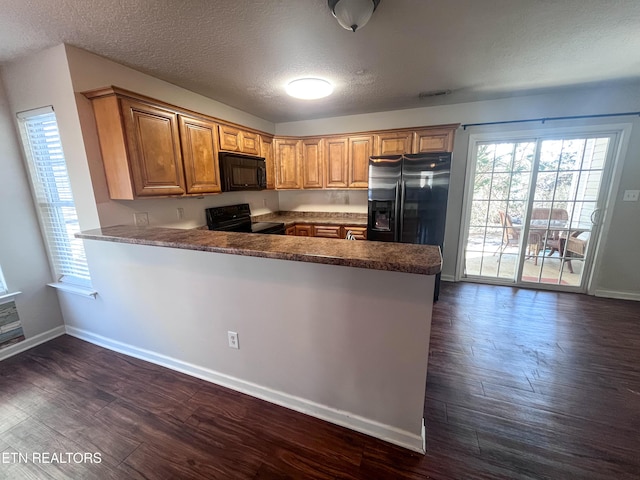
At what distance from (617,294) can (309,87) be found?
14.6ft

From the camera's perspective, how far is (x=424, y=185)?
300 cm

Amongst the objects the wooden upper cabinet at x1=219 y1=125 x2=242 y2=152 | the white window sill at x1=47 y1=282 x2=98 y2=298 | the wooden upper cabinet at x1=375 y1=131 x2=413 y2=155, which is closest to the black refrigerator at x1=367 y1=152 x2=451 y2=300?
the wooden upper cabinet at x1=375 y1=131 x2=413 y2=155

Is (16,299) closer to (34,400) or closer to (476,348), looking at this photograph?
(34,400)

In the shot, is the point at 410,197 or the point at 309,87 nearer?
the point at 309,87

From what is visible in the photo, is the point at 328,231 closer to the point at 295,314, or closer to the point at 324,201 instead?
the point at 324,201

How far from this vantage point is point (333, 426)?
1.52 m

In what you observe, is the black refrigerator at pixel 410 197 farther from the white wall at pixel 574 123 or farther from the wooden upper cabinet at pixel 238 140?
the wooden upper cabinet at pixel 238 140

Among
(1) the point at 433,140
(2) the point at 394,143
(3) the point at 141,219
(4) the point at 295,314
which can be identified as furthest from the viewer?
(2) the point at 394,143

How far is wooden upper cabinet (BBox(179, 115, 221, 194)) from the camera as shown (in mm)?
2417

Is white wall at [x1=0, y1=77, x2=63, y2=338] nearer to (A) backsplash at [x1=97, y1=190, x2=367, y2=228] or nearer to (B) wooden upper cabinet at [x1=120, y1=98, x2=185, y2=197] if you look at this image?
(A) backsplash at [x1=97, y1=190, x2=367, y2=228]

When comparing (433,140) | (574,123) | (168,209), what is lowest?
(168,209)

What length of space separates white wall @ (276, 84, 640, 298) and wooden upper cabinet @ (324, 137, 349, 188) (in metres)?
0.54

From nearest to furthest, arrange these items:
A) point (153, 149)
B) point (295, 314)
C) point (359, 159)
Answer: point (295, 314), point (153, 149), point (359, 159)

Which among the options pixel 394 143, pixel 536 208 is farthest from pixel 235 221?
pixel 536 208
